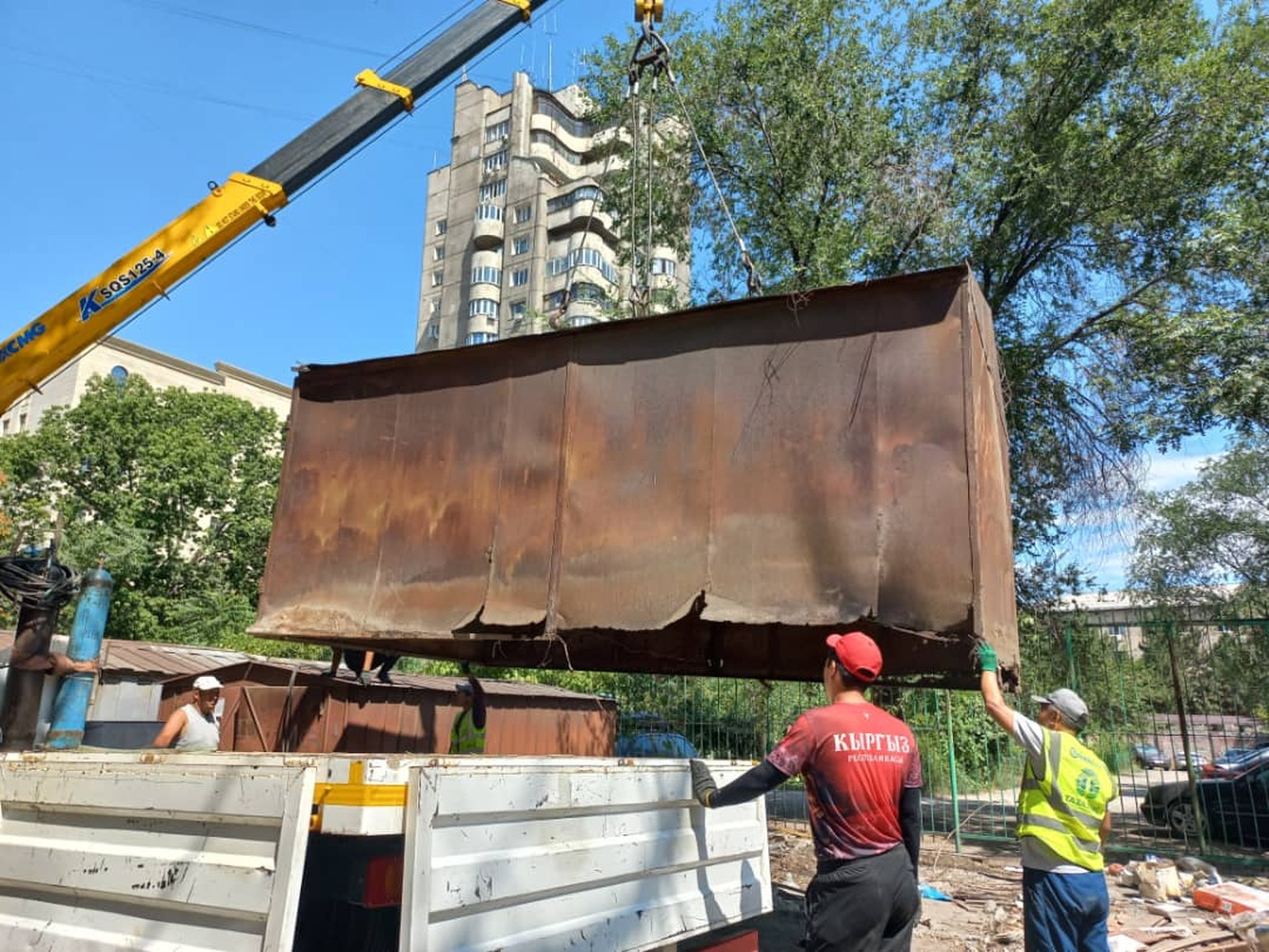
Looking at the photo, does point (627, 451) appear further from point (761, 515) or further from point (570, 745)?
point (570, 745)

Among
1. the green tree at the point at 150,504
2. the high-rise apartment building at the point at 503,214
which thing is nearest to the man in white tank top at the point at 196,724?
the green tree at the point at 150,504

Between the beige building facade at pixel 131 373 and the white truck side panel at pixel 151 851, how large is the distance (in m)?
36.7

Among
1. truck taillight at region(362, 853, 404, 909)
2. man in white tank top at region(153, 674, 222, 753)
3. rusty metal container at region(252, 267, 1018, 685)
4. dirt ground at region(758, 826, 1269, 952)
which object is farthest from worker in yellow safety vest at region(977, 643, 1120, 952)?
man in white tank top at region(153, 674, 222, 753)

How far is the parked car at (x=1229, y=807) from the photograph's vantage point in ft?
30.9

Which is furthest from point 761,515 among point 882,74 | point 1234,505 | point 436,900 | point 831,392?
point 1234,505

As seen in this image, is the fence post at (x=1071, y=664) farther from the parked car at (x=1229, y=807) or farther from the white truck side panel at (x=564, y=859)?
the white truck side panel at (x=564, y=859)

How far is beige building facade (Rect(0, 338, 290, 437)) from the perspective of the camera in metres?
38.9

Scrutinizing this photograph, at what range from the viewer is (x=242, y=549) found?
2892cm

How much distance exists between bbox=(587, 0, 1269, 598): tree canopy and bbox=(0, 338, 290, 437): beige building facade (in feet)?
92.7

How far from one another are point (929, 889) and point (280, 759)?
7.03 m

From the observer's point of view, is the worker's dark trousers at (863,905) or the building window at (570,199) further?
the building window at (570,199)

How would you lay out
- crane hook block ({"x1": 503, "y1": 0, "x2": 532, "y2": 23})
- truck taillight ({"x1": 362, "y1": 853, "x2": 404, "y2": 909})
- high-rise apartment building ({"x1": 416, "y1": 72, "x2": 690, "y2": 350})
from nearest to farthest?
1. truck taillight ({"x1": 362, "y1": 853, "x2": 404, "y2": 909})
2. crane hook block ({"x1": 503, "y1": 0, "x2": 532, "y2": 23})
3. high-rise apartment building ({"x1": 416, "y1": 72, "x2": 690, "y2": 350})

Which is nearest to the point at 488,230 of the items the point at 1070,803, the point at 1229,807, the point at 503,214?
the point at 503,214

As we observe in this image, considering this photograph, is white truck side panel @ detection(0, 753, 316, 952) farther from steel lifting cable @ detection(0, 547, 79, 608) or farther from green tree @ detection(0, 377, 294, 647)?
green tree @ detection(0, 377, 294, 647)
